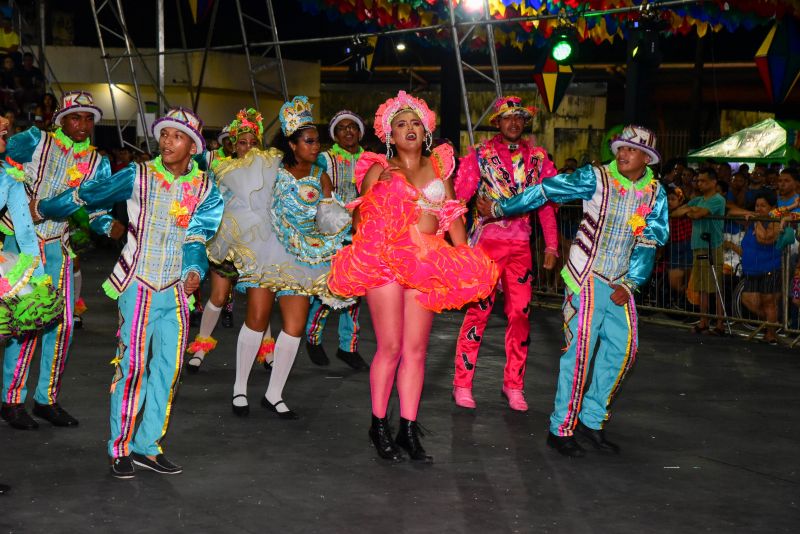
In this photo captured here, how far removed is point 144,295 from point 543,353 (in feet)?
17.4

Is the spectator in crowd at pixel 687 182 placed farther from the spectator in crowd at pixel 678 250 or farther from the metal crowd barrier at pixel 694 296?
the spectator in crowd at pixel 678 250

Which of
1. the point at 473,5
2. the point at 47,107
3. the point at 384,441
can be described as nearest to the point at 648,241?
the point at 384,441

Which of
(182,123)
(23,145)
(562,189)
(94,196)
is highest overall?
(182,123)

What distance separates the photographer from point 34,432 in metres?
6.53

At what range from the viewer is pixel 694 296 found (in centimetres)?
1198

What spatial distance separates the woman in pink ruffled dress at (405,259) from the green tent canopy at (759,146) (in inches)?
572

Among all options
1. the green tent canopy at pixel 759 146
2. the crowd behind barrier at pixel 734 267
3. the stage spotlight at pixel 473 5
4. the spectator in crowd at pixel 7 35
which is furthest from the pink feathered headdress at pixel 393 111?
the spectator in crowd at pixel 7 35

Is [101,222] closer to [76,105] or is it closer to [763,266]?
[76,105]

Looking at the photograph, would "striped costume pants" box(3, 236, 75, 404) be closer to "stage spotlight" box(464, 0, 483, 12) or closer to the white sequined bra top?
the white sequined bra top

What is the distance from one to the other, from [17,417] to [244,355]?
1.45 m

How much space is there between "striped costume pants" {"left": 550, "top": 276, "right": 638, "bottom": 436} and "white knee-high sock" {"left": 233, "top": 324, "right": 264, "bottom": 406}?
2033mm

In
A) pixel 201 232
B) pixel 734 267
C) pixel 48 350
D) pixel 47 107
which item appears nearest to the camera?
pixel 201 232

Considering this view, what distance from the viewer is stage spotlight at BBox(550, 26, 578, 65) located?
42.4 ft

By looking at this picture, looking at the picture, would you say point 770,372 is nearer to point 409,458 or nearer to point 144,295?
point 409,458
